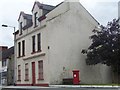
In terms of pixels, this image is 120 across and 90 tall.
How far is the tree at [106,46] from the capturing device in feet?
103

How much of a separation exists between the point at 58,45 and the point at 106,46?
17.2ft

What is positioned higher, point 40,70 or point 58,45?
point 58,45

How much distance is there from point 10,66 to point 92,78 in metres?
18.7

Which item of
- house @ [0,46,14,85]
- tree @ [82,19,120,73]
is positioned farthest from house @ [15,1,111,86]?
house @ [0,46,14,85]

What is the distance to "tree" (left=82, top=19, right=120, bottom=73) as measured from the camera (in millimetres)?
31484

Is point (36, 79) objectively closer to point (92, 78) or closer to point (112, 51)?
point (92, 78)

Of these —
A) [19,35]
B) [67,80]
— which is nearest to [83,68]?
→ [67,80]

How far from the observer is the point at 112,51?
31.6m

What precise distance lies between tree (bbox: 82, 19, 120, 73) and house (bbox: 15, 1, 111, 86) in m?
1.92

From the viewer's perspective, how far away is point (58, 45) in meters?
32.6

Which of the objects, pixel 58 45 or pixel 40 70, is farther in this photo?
pixel 40 70

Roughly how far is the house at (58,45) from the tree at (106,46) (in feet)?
6.29

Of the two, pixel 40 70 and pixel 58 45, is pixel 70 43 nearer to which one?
pixel 58 45

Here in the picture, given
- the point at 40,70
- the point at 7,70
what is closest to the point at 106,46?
the point at 40,70
